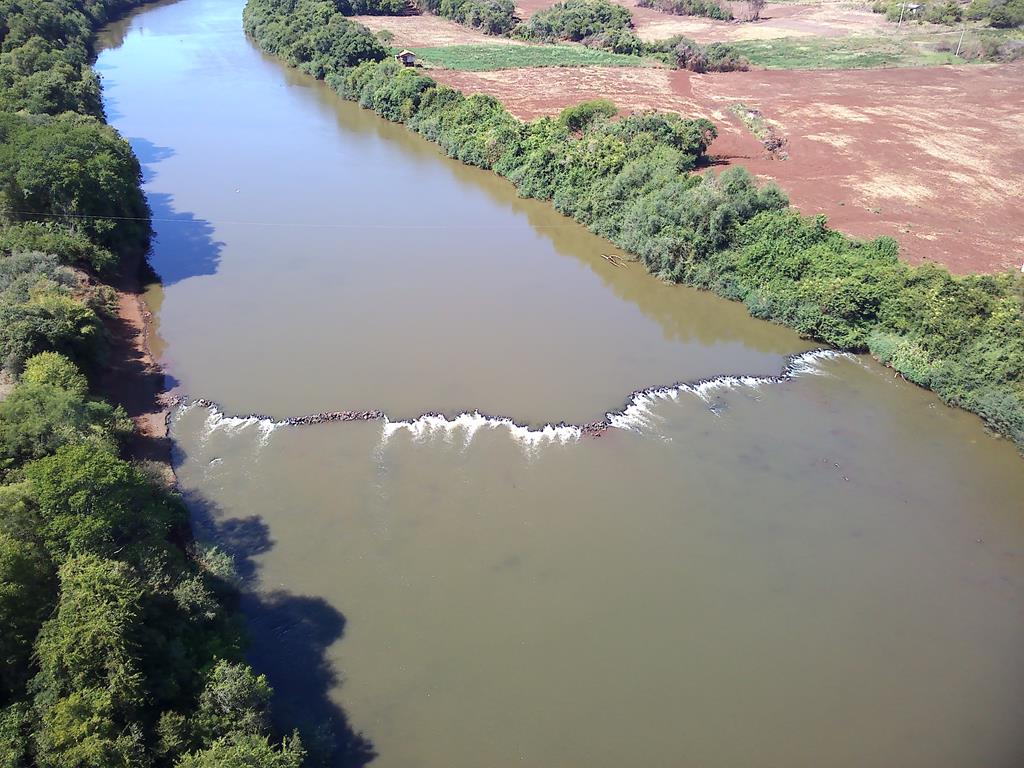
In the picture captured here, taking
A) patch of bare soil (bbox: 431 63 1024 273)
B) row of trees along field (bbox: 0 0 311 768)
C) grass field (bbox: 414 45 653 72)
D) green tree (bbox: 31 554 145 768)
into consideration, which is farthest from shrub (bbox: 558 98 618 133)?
green tree (bbox: 31 554 145 768)

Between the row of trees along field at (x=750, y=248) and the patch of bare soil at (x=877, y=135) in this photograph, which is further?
the patch of bare soil at (x=877, y=135)

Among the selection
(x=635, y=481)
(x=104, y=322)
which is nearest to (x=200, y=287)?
(x=104, y=322)

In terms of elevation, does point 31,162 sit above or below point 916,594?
above

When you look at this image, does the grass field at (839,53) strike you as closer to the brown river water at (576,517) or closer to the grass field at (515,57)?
the grass field at (515,57)

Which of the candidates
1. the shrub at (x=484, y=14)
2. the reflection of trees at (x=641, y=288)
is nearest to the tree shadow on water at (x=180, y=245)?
the reflection of trees at (x=641, y=288)

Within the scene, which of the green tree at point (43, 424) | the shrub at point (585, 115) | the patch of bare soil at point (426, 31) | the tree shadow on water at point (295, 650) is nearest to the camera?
the tree shadow on water at point (295, 650)

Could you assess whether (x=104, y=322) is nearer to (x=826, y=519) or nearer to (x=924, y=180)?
(x=826, y=519)
